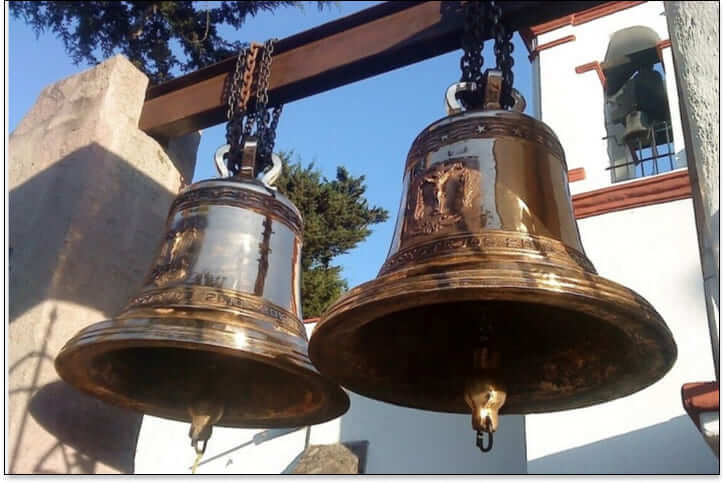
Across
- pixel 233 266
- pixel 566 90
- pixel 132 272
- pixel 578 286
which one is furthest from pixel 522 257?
pixel 566 90

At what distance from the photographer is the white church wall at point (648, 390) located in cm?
437

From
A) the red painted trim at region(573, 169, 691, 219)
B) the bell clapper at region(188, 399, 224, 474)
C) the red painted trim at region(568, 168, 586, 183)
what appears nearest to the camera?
the bell clapper at region(188, 399, 224, 474)

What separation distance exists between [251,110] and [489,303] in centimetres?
117

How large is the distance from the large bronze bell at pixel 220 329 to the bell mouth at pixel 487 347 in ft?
0.72

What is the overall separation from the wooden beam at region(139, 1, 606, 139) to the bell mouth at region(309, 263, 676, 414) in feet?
2.78

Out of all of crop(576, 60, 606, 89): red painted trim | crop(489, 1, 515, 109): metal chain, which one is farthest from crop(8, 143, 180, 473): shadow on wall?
crop(576, 60, 606, 89): red painted trim

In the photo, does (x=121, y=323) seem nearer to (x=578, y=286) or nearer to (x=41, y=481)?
(x=41, y=481)

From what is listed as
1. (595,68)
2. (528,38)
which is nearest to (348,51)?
(595,68)

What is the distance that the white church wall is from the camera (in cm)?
437

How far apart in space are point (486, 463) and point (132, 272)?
3.41 m

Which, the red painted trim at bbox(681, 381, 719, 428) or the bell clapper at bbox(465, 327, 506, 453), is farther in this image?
the red painted trim at bbox(681, 381, 719, 428)

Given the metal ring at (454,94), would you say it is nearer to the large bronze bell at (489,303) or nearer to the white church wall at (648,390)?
the large bronze bell at (489,303)

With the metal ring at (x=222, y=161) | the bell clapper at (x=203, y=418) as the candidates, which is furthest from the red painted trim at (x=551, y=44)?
the bell clapper at (x=203, y=418)

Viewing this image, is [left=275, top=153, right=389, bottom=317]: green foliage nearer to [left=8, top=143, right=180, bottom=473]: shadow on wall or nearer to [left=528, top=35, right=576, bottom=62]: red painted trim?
[left=528, top=35, right=576, bottom=62]: red painted trim
